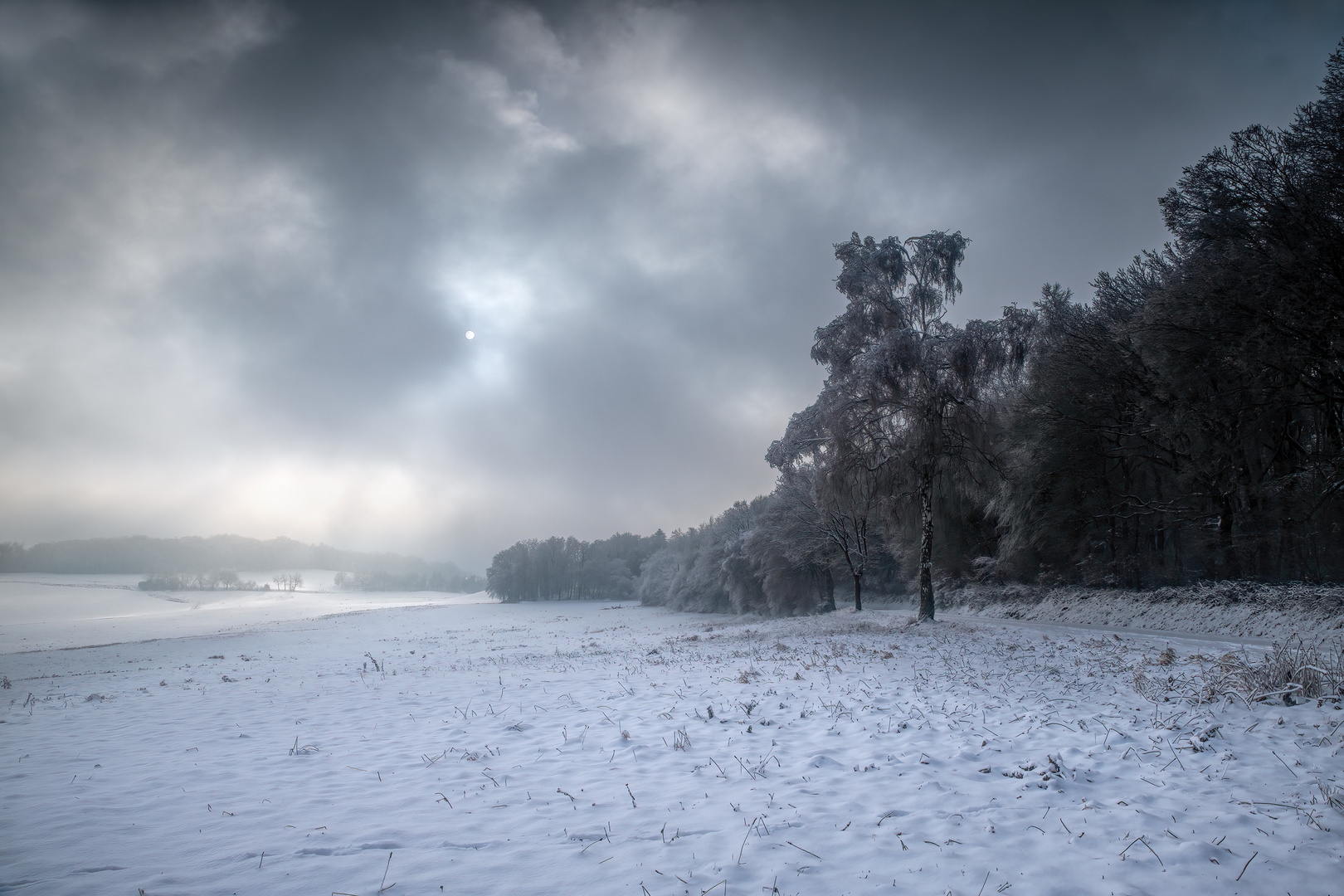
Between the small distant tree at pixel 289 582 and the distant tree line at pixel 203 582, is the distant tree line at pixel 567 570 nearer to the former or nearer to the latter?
the distant tree line at pixel 203 582

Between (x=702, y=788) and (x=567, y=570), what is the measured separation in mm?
109853

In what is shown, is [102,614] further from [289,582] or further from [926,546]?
[289,582]

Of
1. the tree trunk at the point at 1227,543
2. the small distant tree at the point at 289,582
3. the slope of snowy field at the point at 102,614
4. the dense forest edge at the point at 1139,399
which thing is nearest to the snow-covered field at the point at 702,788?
the dense forest edge at the point at 1139,399

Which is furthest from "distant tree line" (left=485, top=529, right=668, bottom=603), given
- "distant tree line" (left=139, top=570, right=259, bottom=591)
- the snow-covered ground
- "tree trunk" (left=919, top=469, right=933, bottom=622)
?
"tree trunk" (left=919, top=469, right=933, bottom=622)

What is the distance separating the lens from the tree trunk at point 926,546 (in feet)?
60.2

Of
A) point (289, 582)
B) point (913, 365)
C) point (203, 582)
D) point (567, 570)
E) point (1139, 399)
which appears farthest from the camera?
point (289, 582)

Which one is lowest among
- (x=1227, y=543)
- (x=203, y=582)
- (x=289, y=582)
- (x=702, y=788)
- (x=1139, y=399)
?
(x=289, y=582)

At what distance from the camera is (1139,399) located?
21969 millimetres

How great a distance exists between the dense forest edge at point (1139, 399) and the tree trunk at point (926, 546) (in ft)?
0.21

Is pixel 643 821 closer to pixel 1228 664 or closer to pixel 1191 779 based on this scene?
pixel 1191 779

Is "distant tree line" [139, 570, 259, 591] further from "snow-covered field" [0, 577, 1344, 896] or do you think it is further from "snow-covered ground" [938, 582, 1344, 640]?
"snow-covered ground" [938, 582, 1344, 640]

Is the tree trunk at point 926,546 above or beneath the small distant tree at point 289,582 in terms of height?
above

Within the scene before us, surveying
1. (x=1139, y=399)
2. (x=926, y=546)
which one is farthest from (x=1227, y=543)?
(x=926, y=546)

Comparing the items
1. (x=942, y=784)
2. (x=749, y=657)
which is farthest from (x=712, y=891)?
(x=749, y=657)
